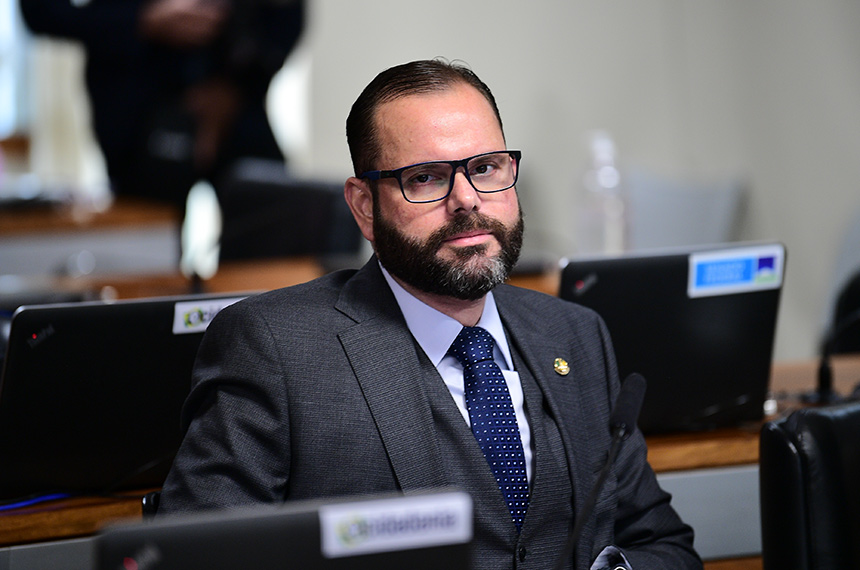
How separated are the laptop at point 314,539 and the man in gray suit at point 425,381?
448 mm

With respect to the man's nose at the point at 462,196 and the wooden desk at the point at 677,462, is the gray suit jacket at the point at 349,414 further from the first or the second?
the wooden desk at the point at 677,462

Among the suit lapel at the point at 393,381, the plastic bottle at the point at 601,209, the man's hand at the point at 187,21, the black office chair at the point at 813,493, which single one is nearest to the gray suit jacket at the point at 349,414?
the suit lapel at the point at 393,381

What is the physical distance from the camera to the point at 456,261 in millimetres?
1272

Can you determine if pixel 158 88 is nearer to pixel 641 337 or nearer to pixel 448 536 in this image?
pixel 641 337

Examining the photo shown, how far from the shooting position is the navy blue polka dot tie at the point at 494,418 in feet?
4.22

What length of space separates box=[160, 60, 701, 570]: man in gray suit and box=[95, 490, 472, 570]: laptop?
1.47ft

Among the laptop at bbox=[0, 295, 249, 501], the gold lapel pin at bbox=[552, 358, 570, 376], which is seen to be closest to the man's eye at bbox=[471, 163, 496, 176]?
the gold lapel pin at bbox=[552, 358, 570, 376]

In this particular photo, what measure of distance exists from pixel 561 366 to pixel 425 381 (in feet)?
0.68

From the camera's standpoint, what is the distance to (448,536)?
690mm

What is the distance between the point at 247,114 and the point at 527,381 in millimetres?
2764

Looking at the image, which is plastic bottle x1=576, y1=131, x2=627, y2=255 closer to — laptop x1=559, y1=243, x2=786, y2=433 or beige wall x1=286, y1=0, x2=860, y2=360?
beige wall x1=286, y1=0, x2=860, y2=360

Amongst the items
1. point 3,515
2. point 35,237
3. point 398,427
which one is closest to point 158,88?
point 35,237

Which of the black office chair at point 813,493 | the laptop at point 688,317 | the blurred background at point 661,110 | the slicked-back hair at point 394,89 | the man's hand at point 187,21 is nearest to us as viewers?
the black office chair at point 813,493

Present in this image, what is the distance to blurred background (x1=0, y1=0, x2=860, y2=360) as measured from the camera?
126 inches
